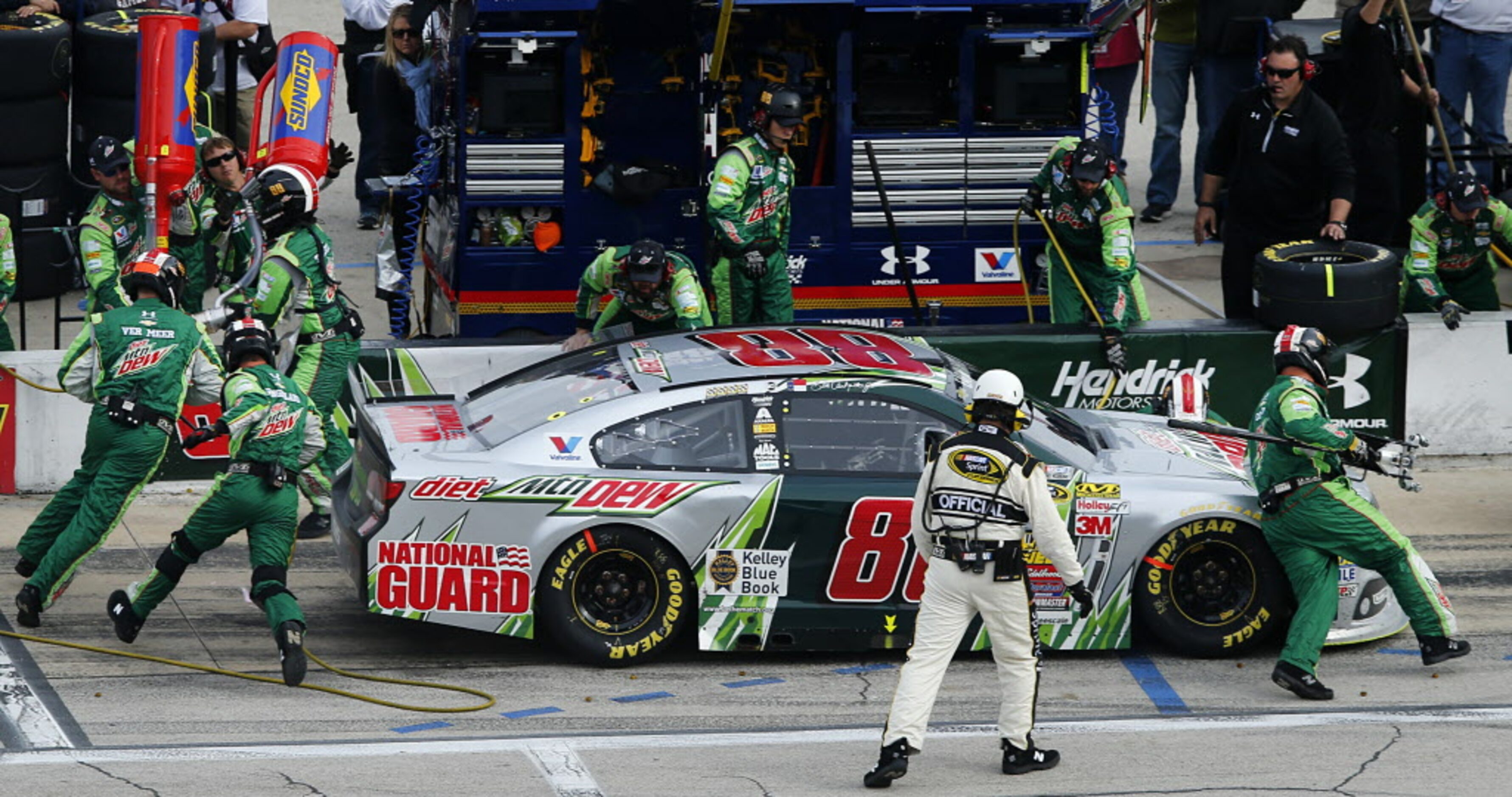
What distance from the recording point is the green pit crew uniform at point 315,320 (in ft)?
38.8

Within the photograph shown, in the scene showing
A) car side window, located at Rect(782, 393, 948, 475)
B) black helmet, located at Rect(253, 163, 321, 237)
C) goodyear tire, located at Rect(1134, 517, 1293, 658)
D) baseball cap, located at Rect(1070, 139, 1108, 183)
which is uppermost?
baseball cap, located at Rect(1070, 139, 1108, 183)

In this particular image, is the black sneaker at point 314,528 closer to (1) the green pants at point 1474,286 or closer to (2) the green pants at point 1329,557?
(2) the green pants at point 1329,557

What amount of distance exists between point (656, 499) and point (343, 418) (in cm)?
352

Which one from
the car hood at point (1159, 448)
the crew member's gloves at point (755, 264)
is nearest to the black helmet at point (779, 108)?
the crew member's gloves at point (755, 264)

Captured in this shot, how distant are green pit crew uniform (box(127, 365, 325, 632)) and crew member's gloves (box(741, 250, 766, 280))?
12.1 feet

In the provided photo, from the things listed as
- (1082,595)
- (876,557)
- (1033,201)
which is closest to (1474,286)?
(1033,201)

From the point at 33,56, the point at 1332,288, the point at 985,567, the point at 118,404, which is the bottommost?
the point at 985,567

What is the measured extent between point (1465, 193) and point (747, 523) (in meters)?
5.76

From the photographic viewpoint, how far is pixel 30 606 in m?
10.2

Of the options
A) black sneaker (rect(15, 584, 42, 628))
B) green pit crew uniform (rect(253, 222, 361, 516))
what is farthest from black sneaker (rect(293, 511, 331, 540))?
black sneaker (rect(15, 584, 42, 628))

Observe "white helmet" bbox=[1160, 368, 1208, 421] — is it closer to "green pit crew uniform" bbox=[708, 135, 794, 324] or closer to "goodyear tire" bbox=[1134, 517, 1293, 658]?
"goodyear tire" bbox=[1134, 517, 1293, 658]

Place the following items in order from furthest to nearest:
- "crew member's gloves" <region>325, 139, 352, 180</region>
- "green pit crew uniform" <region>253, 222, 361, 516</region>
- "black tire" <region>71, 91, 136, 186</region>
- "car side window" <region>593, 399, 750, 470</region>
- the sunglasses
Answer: "black tire" <region>71, 91, 136, 186</region> → "crew member's gloves" <region>325, 139, 352, 180</region> → the sunglasses → "green pit crew uniform" <region>253, 222, 361, 516</region> → "car side window" <region>593, 399, 750, 470</region>

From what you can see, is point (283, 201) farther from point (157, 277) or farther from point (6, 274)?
point (6, 274)

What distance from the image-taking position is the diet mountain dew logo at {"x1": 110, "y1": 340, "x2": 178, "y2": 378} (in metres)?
10.4
